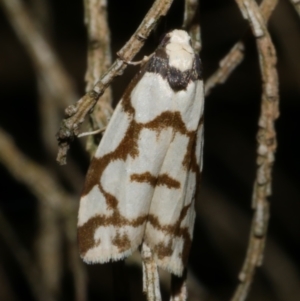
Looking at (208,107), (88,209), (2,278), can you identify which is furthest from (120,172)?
(208,107)

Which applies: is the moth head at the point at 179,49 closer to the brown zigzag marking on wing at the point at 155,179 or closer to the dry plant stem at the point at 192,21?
the dry plant stem at the point at 192,21

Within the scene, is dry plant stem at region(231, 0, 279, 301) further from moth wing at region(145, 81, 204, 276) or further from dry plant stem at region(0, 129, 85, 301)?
dry plant stem at region(0, 129, 85, 301)

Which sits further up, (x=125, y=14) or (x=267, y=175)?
(x=267, y=175)

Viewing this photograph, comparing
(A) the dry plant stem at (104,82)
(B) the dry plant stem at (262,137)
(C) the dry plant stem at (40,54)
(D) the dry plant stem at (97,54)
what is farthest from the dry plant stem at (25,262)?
(A) the dry plant stem at (104,82)

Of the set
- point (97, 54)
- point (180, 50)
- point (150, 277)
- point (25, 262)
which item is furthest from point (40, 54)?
point (150, 277)

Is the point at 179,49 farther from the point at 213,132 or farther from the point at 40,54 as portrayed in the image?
the point at 213,132

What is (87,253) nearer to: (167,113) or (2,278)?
(167,113)
